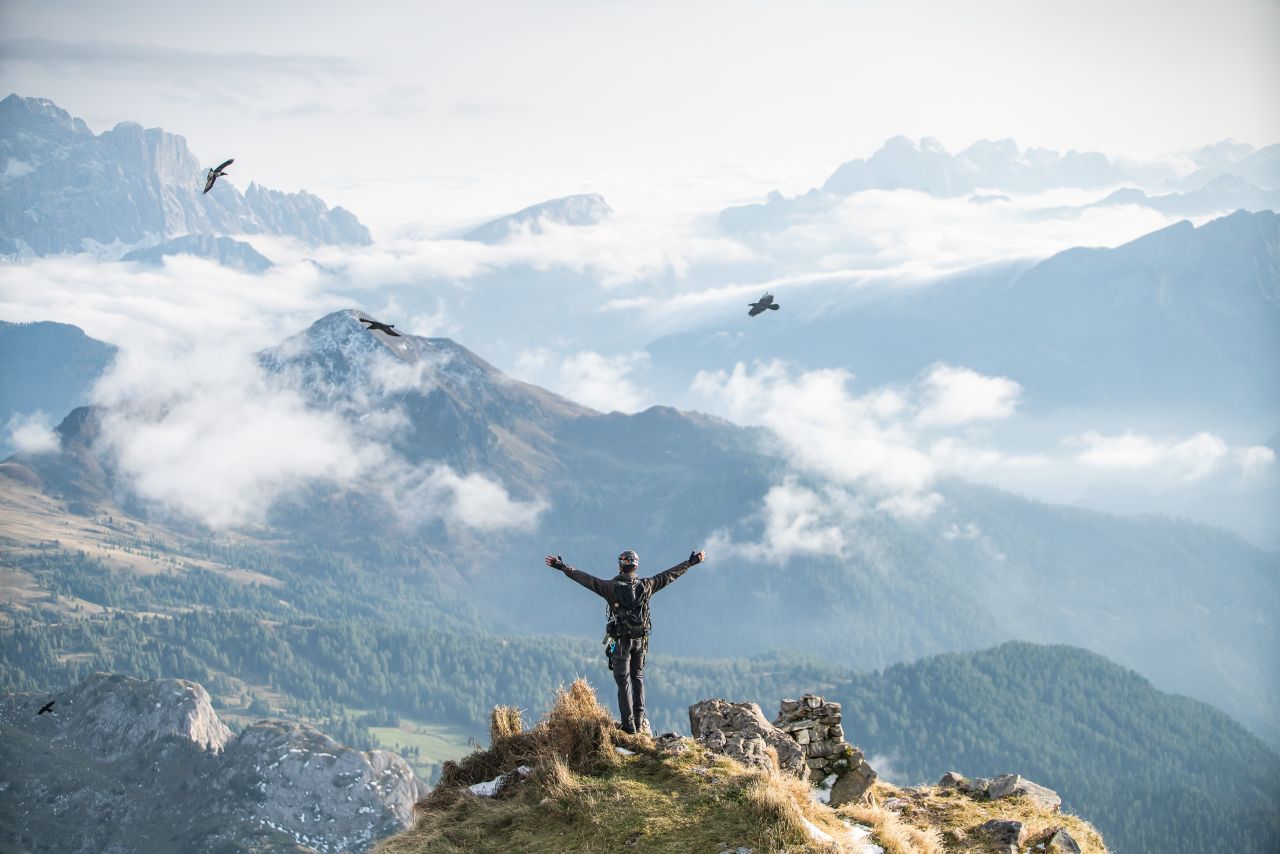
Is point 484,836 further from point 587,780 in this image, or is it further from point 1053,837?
point 1053,837

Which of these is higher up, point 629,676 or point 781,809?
point 629,676

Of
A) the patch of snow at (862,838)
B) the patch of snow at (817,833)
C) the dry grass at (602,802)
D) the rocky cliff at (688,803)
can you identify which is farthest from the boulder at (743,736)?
the patch of snow at (817,833)

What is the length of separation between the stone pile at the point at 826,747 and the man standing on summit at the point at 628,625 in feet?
16.7

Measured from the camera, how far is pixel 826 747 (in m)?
34.7

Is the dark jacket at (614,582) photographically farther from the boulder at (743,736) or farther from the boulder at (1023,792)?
the boulder at (1023,792)

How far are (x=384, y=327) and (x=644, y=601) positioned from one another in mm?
16935

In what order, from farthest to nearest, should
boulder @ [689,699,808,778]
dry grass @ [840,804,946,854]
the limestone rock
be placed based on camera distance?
boulder @ [689,699,808,778] → the limestone rock → dry grass @ [840,804,946,854]

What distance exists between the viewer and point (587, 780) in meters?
28.7

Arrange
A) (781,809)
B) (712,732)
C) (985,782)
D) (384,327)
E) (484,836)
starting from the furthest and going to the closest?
(384,327), (985,782), (712,732), (484,836), (781,809)

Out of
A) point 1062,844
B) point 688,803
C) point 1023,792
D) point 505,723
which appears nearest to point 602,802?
point 688,803

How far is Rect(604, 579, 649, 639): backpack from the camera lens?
3152 centimetres

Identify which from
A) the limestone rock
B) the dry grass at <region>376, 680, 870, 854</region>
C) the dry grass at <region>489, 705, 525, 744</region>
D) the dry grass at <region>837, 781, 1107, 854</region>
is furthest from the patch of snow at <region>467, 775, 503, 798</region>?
the limestone rock

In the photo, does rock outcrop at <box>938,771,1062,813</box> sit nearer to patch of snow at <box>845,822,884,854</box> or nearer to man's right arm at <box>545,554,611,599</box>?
patch of snow at <box>845,822,884,854</box>

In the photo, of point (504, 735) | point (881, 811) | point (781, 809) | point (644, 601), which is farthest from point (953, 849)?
point (504, 735)
